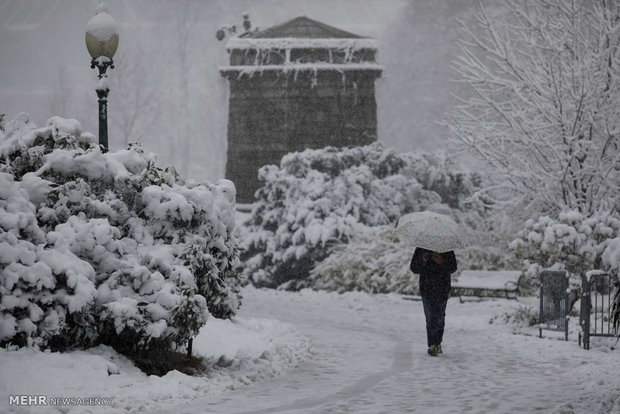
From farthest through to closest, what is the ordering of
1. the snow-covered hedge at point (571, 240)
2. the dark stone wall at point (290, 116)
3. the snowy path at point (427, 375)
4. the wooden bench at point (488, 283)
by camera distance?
the dark stone wall at point (290, 116), the wooden bench at point (488, 283), the snow-covered hedge at point (571, 240), the snowy path at point (427, 375)

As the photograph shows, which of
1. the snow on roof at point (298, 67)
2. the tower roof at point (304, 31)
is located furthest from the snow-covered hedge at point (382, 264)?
the tower roof at point (304, 31)

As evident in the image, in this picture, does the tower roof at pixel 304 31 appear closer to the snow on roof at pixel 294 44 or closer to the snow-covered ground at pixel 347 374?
the snow on roof at pixel 294 44

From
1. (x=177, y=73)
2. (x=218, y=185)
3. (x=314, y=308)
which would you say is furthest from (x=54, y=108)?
(x=218, y=185)

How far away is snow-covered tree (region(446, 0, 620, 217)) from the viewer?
18422 millimetres

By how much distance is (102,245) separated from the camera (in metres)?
10.1

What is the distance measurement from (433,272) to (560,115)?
6.69 meters

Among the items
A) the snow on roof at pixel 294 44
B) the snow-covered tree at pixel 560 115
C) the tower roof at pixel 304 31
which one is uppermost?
the tower roof at pixel 304 31

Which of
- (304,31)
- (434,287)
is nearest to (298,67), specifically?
(304,31)

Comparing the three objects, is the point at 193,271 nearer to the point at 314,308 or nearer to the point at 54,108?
the point at 314,308

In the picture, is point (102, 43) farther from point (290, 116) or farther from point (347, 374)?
point (290, 116)

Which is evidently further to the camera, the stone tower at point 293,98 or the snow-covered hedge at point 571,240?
the stone tower at point 293,98

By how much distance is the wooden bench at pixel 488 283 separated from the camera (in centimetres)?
2161

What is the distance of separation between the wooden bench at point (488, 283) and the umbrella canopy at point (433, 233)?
8.32 metres

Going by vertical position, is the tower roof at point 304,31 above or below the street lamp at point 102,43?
above
